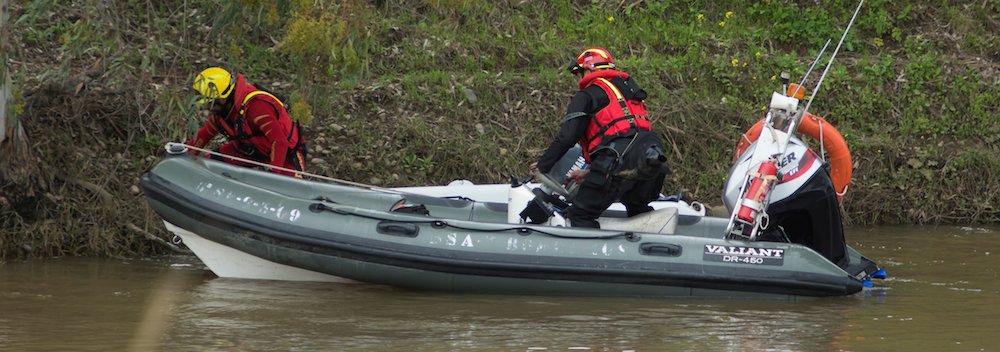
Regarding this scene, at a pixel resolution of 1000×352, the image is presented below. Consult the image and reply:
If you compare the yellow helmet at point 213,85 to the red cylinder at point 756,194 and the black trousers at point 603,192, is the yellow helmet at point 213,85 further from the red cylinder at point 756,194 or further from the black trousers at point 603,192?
the red cylinder at point 756,194

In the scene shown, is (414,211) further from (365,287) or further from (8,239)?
(8,239)

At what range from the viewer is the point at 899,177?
1170 centimetres

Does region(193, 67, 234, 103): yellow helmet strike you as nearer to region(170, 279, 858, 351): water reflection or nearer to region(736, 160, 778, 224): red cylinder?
region(170, 279, 858, 351): water reflection

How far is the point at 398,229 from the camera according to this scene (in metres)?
8.13

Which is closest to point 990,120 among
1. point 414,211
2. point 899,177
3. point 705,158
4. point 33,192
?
point 899,177

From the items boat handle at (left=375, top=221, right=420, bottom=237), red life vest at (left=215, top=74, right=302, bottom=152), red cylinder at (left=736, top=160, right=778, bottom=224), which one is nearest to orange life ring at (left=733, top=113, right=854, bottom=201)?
red cylinder at (left=736, top=160, right=778, bottom=224)

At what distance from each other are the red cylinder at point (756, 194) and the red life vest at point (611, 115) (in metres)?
0.71

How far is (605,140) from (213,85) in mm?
2374

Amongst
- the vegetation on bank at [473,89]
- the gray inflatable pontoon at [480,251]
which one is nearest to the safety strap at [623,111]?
the gray inflatable pontoon at [480,251]

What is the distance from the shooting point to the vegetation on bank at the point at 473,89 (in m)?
9.38

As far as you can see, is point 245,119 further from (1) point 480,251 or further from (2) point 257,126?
(1) point 480,251

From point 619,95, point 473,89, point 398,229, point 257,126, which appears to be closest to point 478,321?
point 398,229

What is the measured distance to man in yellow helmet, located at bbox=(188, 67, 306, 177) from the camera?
8.80 m

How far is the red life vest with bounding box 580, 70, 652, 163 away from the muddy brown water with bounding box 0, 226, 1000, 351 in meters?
0.94
